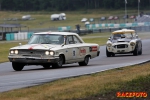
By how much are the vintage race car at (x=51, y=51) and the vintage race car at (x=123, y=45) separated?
275 inches

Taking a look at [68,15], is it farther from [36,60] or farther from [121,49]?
[36,60]

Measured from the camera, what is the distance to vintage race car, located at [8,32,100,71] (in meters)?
18.2

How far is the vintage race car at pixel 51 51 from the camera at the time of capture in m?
18.2

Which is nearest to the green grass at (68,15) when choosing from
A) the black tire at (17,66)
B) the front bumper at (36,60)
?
the black tire at (17,66)

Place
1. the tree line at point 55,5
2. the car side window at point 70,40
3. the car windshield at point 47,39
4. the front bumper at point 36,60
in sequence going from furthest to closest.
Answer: the tree line at point 55,5, the car side window at point 70,40, the car windshield at point 47,39, the front bumper at point 36,60

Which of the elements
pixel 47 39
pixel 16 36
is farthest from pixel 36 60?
pixel 16 36

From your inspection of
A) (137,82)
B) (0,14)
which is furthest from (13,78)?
(0,14)

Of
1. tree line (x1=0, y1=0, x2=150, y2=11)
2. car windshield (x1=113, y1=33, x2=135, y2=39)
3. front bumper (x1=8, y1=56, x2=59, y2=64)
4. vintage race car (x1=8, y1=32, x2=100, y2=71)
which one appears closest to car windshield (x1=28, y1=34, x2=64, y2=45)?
vintage race car (x1=8, y1=32, x2=100, y2=71)

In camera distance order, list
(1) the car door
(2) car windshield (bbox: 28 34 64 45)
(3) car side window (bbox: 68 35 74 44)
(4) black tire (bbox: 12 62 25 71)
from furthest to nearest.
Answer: (3) car side window (bbox: 68 35 74 44), (1) the car door, (2) car windshield (bbox: 28 34 64 45), (4) black tire (bbox: 12 62 25 71)

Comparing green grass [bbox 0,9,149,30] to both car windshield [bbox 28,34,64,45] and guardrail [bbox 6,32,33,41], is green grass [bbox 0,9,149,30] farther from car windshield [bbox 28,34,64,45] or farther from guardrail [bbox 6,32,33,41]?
car windshield [bbox 28,34,64,45]

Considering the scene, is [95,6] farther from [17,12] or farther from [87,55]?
[87,55]

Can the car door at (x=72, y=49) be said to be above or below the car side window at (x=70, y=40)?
below

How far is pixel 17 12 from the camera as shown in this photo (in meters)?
128

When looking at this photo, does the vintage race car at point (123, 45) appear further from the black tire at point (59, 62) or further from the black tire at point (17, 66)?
the black tire at point (17, 66)
